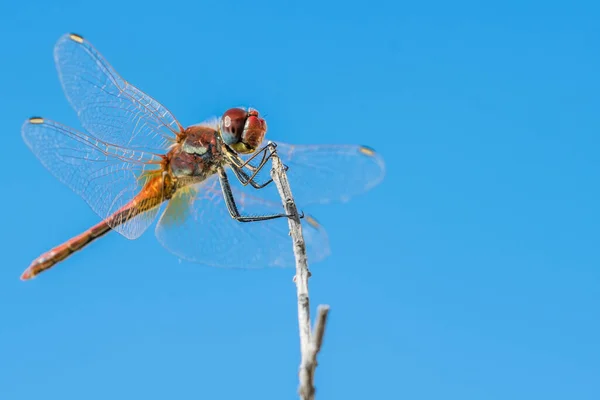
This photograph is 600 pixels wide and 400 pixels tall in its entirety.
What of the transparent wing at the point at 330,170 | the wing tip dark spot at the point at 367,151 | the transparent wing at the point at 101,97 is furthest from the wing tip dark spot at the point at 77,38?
the wing tip dark spot at the point at 367,151

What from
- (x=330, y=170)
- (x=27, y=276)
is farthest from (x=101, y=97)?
(x=330, y=170)

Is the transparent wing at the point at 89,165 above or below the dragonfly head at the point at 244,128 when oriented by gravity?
below

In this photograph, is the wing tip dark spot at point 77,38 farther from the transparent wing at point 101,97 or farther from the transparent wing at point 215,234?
the transparent wing at point 215,234

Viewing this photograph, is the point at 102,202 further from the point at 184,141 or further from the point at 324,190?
the point at 324,190

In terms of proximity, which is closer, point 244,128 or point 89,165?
point 244,128

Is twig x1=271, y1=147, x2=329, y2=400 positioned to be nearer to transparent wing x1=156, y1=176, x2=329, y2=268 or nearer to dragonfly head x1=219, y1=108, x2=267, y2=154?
dragonfly head x1=219, y1=108, x2=267, y2=154

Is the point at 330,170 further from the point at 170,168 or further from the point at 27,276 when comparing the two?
the point at 27,276

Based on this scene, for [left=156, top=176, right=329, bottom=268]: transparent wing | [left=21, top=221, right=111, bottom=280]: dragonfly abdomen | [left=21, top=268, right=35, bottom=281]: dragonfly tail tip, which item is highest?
[left=156, top=176, right=329, bottom=268]: transparent wing

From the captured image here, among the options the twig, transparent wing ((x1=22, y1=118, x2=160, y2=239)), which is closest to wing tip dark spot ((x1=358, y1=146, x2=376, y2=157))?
the twig
